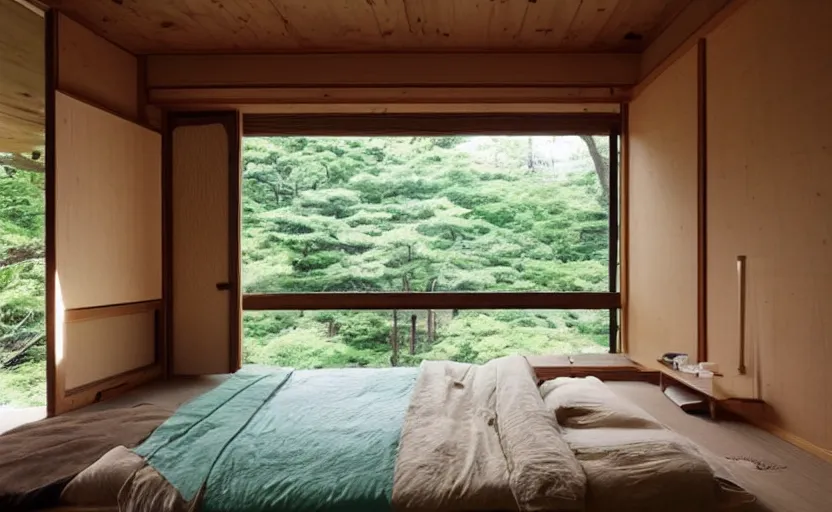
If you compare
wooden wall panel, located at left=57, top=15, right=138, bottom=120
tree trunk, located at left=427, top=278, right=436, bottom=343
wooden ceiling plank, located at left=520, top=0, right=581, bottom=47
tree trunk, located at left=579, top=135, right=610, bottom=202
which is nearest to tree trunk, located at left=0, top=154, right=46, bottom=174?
wooden wall panel, located at left=57, top=15, right=138, bottom=120

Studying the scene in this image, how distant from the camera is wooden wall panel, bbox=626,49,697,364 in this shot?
2.47 meters

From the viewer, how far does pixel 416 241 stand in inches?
209

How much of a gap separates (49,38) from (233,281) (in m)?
1.72

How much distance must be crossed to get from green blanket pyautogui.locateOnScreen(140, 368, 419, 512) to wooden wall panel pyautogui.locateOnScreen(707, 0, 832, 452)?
141cm

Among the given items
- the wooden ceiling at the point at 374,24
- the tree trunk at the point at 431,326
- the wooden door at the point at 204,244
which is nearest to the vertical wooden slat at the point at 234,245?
the wooden door at the point at 204,244

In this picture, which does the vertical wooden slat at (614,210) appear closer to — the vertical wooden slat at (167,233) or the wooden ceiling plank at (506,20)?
the wooden ceiling plank at (506,20)

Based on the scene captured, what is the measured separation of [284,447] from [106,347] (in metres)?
2.12

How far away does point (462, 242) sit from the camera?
532 cm

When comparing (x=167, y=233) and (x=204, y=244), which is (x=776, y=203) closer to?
(x=204, y=244)

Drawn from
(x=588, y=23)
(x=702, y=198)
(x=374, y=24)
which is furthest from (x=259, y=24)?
(x=702, y=198)

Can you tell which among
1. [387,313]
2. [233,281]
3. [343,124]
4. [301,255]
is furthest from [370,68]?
[387,313]

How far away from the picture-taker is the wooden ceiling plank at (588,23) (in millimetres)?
2662

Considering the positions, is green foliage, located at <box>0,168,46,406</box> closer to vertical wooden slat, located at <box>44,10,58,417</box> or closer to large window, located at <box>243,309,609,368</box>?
large window, located at <box>243,309,609,368</box>

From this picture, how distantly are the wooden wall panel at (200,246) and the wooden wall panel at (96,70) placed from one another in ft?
1.25
